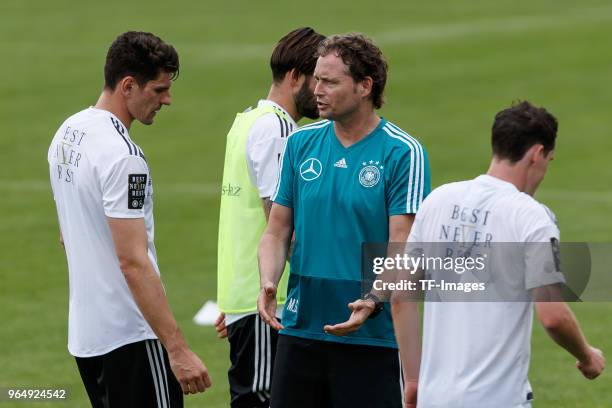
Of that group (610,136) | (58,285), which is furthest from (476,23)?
(58,285)

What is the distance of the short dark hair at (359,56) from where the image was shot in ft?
21.6

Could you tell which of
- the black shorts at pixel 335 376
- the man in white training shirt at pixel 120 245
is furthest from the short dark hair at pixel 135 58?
the black shorts at pixel 335 376

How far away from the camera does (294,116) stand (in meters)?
7.67

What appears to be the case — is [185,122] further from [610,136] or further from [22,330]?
[22,330]

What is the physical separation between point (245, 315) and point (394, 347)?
123cm

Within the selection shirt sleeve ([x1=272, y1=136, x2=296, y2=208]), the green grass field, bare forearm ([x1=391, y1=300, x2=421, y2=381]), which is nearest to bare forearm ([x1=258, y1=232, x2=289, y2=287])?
shirt sleeve ([x1=272, y1=136, x2=296, y2=208])

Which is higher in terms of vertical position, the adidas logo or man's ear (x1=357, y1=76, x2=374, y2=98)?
man's ear (x1=357, y1=76, x2=374, y2=98)

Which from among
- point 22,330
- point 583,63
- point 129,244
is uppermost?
point 583,63

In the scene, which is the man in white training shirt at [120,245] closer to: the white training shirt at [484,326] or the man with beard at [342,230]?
the man with beard at [342,230]

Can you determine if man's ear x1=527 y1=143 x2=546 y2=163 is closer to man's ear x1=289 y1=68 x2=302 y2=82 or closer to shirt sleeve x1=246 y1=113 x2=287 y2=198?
shirt sleeve x1=246 y1=113 x2=287 y2=198

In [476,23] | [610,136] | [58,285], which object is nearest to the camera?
[58,285]

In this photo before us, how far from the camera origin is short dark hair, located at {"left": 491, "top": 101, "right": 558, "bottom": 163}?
565 centimetres

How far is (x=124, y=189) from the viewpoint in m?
6.30

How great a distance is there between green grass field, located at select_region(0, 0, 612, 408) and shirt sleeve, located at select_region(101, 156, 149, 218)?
4.44 meters
